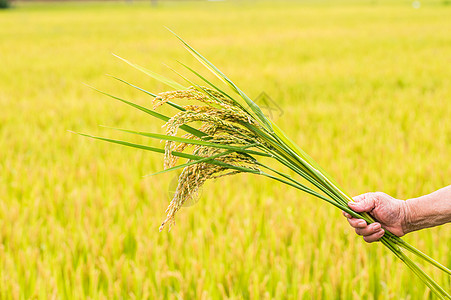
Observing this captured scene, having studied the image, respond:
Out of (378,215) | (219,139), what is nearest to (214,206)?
(378,215)

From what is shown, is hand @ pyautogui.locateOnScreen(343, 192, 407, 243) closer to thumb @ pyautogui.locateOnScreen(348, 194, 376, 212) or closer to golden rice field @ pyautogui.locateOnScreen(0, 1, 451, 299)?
thumb @ pyautogui.locateOnScreen(348, 194, 376, 212)

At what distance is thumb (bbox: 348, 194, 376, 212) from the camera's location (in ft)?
3.60

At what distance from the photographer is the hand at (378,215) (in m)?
1.12

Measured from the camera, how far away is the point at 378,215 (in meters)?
1.20

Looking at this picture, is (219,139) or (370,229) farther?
(370,229)

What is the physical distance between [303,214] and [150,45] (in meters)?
10.8

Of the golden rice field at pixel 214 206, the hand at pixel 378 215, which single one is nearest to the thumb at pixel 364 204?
the hand at pixel 378 215

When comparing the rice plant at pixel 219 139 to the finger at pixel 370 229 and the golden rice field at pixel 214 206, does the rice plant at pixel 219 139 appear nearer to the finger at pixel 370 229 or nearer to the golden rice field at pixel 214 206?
the finger at pixel 370 229

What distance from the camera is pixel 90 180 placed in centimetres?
307

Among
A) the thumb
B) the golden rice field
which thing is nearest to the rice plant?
the thumb

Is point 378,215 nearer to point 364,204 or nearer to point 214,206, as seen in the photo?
point 364,204

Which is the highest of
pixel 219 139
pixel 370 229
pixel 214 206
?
pixel 219 139

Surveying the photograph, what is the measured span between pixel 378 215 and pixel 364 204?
12 cm

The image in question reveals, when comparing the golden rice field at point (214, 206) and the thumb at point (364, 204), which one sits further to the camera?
the golden rice field at point (214, 206)
